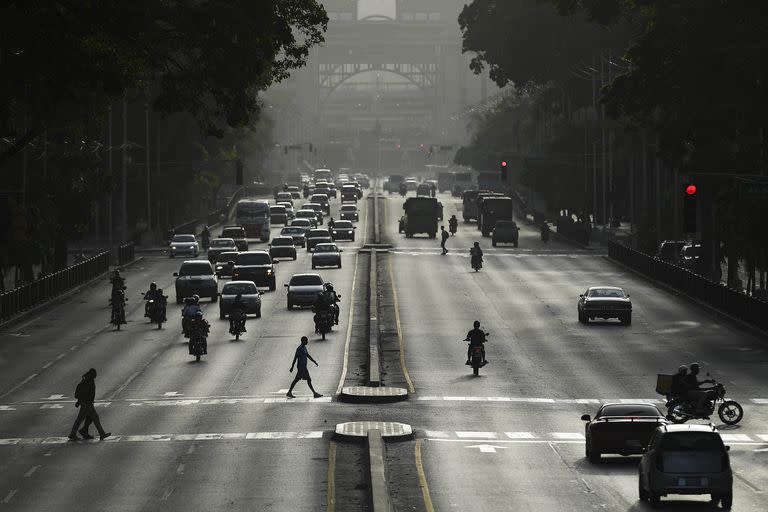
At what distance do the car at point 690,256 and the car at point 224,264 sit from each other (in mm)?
23716

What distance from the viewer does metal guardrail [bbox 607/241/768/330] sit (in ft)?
209

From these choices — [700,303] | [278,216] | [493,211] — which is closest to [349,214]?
[278,216]

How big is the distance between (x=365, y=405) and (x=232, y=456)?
375 inches

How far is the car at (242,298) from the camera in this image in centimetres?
6894

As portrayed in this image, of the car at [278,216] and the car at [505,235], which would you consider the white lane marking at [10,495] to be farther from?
the car at [278,216]

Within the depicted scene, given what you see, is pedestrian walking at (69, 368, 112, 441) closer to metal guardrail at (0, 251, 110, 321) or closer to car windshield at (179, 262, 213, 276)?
metal guardrail at (0, 251, 110, 321)

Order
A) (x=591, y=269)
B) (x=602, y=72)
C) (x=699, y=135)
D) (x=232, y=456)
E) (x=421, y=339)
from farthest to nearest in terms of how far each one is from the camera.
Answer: (x=602, y=72) → (x=591, y=269) → (x=699, y=135) → (x=421, y=339) → (x=232, y=456)

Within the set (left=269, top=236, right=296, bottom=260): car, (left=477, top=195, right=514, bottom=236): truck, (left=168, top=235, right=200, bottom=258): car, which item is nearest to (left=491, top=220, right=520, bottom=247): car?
(left=477, top=195, right=514, bottom=236): truck

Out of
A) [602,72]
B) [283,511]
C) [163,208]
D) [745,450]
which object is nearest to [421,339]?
[745,450]

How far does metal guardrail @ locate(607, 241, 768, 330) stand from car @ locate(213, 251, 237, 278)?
20.9 m

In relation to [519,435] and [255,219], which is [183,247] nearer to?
[255,219]

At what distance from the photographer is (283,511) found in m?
28.4

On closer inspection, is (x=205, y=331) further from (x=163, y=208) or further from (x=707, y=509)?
(x=163, y=208)

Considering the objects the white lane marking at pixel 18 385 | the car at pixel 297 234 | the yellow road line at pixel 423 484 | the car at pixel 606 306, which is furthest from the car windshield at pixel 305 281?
the car at pixel 297 234
